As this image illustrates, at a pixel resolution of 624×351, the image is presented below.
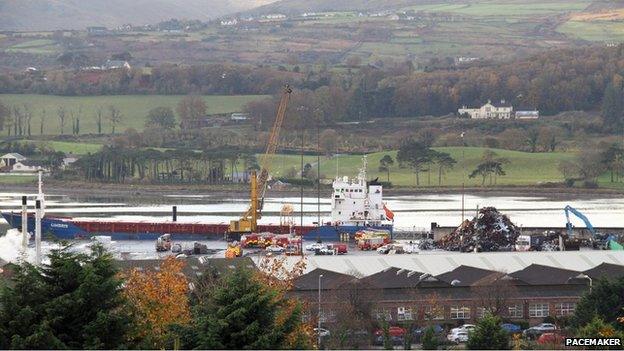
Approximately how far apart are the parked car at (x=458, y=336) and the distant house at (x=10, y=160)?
6169 cm

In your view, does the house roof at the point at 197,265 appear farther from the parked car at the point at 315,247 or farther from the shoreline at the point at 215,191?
the shoreline at the point at 215,191

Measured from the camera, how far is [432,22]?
17800cm

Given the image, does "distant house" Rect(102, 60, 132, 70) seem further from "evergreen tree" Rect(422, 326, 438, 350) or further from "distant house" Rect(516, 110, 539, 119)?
"evergreen tree" Rect(422, 326, 438, 350)

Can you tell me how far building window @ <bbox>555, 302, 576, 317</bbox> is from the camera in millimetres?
35875

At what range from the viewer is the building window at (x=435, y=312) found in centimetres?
3443

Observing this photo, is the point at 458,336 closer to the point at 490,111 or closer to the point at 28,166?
the point at 28,166

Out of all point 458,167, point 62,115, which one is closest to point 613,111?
point 458,167

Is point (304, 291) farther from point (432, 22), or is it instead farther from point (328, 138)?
point (432, 22)

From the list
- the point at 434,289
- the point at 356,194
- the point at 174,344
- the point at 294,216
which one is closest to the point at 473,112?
the point at 294,216

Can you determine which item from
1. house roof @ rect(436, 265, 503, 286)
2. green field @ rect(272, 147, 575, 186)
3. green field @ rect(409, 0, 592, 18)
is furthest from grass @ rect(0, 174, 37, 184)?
green field @ rect(409, 0, 592, 18)

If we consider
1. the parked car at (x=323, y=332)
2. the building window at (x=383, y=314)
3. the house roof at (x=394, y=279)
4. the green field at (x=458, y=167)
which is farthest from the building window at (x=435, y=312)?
the green field at (x=458, y=167)

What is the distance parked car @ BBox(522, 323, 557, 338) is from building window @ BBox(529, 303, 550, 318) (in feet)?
3.01

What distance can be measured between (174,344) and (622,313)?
11.6 metres

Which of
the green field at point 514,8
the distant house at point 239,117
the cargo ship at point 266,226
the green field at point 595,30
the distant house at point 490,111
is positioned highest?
the green field at point 514,8
